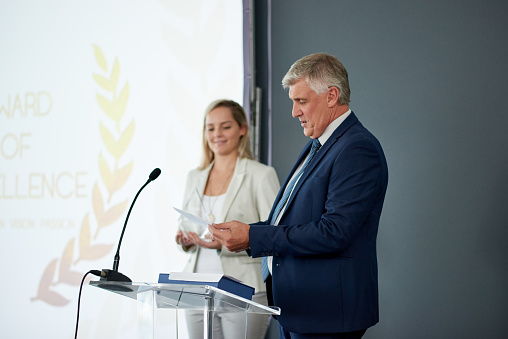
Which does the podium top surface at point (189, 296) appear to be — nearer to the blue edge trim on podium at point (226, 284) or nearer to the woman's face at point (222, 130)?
the blue edge trim on podium at point (226, 284)

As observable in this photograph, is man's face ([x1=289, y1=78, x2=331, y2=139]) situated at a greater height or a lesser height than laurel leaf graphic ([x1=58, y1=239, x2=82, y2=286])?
greater

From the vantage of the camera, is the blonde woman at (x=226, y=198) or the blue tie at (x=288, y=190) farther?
the blonde woman at (x=226, y=198)

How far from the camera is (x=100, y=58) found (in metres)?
3.97

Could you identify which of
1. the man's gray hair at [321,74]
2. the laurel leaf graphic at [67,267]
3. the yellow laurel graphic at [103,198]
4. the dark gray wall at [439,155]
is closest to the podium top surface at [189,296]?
the man's gray hair at [321,74]

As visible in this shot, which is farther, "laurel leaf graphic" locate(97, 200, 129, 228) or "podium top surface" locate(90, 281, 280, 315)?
"laurel leaf graphic" locate(97, 200, 129, 228)

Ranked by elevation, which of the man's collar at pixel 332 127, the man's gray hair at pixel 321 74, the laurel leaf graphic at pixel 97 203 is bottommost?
the laurel leaf graphic at pixel 97 203

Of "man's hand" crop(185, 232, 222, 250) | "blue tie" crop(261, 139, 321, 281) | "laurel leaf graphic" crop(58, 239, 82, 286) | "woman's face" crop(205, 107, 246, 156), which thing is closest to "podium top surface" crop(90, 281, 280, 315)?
"blue tie" crop(261, 139, 321, 281)

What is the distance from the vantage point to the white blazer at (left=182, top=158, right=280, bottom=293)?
2803 millimetres

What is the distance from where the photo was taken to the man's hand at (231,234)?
6.36 feet

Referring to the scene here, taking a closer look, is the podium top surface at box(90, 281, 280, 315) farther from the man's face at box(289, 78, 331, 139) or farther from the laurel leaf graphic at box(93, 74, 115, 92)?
the laurel leaf graphic at box(93, 74, 115, 92)

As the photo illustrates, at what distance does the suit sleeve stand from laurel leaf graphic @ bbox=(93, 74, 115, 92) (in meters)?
2.34

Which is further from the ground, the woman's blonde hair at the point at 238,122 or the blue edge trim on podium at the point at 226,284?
the woman's blonde hair at the point at 238,122

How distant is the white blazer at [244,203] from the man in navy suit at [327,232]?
2.50ft

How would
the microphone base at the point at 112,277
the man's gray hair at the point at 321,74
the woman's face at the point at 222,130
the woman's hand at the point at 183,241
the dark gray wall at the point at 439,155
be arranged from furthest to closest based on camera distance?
the dark gray wall at the point at 439,155 < the woman's face at the point at 222,130 < the woman's hand at the point at 183,241 < the man's gray hair at the point at 321,74 < the microphone base at the point at 112,277
